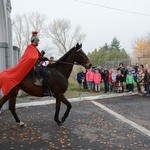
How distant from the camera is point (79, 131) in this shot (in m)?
6.47

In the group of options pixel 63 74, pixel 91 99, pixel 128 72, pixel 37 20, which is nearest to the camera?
pixel 63 74

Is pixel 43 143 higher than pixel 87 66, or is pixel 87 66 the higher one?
pixel 87 66

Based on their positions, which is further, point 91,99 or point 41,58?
point 91,99

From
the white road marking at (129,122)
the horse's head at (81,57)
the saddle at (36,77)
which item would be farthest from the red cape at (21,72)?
the white road marking at (129,122)

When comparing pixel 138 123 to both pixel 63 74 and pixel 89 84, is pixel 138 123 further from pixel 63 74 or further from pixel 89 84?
pixel 89 84

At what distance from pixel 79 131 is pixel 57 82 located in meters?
1.58

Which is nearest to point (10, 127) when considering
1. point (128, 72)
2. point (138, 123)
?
point (138, 123)

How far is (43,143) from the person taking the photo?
551cm

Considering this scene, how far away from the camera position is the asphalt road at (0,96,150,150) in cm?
536

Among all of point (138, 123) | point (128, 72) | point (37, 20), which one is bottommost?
point (138, 123)

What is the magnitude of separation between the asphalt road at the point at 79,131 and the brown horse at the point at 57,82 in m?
0.55

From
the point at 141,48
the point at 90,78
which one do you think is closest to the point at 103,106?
the point at 90,78

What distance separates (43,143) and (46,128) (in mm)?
1286

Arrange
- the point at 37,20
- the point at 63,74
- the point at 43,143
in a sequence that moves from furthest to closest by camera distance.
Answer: the point at 37,20, the point at 63,74, the point at 43,143
